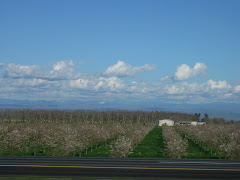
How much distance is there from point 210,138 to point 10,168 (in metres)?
28.8

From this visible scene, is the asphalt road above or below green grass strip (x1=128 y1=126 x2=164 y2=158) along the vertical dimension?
above

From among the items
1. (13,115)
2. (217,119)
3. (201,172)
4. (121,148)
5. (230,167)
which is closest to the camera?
(201,172)

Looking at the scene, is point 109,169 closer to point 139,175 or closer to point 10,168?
point 139,175

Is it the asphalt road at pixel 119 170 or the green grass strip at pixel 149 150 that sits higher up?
the asphalt road at pixel 119 170

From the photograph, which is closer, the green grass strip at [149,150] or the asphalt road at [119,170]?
the asphalt road at [119,170]

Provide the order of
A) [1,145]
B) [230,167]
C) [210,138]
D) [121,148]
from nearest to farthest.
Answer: [230,167], [121,148], [1,145], [210,138]

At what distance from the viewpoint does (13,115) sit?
129 m

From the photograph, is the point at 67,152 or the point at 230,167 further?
the point at 67,152

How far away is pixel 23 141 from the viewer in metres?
Answer: 35.2

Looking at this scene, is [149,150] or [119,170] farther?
[149,150]

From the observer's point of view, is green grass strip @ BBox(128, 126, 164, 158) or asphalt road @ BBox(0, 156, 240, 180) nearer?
asphalt road @ BBox(0, 156, 240, 180)

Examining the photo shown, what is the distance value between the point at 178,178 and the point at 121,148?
14.4m

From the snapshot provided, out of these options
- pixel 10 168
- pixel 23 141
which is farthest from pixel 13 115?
pixel 10 168

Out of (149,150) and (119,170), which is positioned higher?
(119,170)
